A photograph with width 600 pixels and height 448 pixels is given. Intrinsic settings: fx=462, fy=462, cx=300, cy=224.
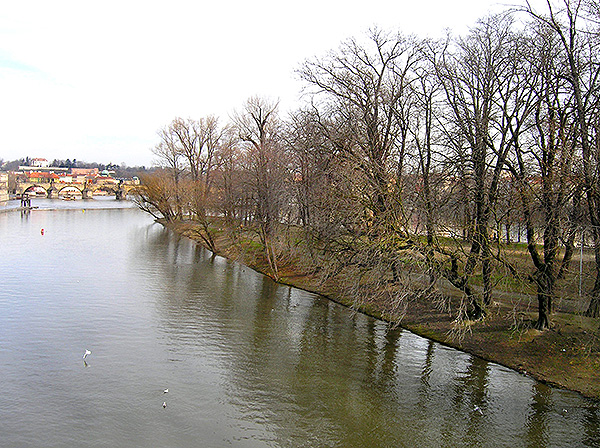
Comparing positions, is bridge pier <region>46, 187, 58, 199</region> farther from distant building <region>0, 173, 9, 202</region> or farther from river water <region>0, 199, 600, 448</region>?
river water <region>0, 199, 600, 448</region>

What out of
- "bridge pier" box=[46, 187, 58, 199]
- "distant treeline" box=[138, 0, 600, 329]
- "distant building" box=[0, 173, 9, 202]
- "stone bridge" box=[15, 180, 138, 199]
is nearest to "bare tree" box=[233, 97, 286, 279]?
"distant treeline" box=[138, 0, 600, 329]

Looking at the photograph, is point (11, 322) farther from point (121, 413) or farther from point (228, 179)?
point (228, 179)

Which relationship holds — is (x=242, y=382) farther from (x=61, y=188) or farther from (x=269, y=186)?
(x=61, y=188)

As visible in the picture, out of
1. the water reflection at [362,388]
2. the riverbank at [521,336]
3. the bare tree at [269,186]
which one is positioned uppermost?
the bare tree at [269,186]

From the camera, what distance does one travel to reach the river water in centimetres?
1170

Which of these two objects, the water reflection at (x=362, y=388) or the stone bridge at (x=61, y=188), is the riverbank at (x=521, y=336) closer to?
the water reflection at (x=362, y=388)

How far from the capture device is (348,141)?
24422 mm

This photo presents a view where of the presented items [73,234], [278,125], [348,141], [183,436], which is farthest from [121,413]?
[73,234]

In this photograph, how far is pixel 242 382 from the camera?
14.5m

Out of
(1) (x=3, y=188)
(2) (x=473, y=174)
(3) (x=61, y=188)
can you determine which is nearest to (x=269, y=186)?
(2) (x=473, y=174)

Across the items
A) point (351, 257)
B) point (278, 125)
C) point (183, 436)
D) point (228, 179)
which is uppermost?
point (278, 125)

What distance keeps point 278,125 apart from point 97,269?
63.7 ft

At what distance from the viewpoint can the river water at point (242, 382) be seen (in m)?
11.7

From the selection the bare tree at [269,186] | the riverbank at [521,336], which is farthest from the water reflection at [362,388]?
the bare tree at [269,186]
